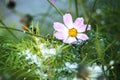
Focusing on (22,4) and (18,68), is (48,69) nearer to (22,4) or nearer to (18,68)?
(18,68)

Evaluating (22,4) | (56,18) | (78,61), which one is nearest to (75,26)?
(78,61)

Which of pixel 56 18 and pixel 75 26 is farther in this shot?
pixel 56 18

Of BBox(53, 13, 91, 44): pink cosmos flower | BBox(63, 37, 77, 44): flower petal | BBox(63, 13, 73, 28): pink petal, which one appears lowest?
BBox(63, 37, 77, 44): flower petal

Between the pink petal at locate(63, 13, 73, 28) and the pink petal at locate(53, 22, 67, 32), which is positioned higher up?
the pink petal at locate(63, 13, 73, 28)

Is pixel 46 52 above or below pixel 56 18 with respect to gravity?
below

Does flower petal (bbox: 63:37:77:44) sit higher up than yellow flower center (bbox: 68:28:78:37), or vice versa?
yellow flower center (bbox: 68:28:78:37)

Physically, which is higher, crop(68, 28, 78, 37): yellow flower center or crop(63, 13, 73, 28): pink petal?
crop(63, 13, 73, 28): pink petal

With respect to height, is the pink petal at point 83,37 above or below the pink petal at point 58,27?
below

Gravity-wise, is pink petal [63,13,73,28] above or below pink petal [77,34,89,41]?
above
